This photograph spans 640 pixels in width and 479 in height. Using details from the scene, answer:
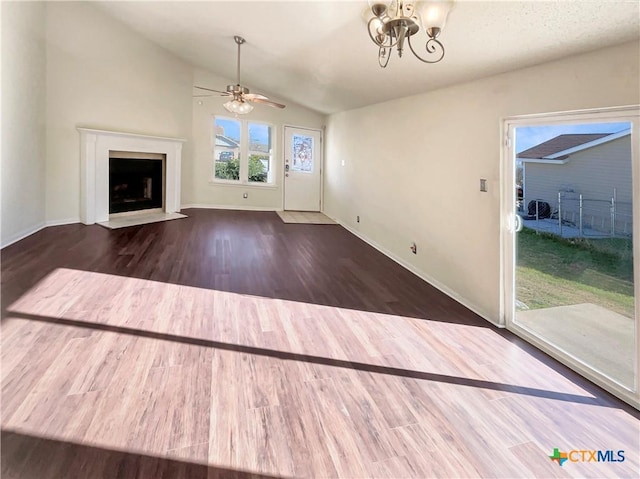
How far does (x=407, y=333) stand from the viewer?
8.15 ft

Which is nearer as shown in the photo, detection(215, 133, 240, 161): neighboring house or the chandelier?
the chandelier

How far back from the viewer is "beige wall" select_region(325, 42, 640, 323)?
2057 millimetres

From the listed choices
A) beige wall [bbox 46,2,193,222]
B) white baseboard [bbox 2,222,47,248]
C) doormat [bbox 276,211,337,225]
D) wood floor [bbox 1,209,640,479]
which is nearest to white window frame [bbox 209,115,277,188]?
doormat [bbox 276,211,337,225]

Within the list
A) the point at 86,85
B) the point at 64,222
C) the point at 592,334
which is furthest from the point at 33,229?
the point at 592,334

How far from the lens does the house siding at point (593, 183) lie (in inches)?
75.5

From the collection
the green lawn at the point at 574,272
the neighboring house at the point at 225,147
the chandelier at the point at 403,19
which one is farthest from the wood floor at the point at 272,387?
the neighboring house at the point at 225,147

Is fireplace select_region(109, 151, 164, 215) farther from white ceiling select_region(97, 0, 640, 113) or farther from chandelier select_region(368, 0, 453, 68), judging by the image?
chandelier select_region(368, 0, 453, 68)

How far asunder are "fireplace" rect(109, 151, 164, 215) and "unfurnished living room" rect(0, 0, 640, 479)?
63 centimetres

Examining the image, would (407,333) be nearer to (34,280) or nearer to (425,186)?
(425,186)

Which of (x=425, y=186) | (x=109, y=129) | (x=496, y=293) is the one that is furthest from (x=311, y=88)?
(x=496, y=293)

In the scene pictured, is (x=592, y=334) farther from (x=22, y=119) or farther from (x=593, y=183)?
(x=22, y=119)

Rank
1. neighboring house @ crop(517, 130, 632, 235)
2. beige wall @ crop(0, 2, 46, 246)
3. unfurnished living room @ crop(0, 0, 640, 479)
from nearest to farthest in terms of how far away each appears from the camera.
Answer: unfurnished living room @ crop(0, 0, 640, 479) → neighboring house @ crop(517, 130, 632, 235) → beige wall @ crop(0, 2, 46, 246)

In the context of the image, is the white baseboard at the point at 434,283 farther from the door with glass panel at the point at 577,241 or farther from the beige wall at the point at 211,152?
the beige wall at the point at 211,152

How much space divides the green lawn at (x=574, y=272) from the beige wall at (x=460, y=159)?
0.73ft
